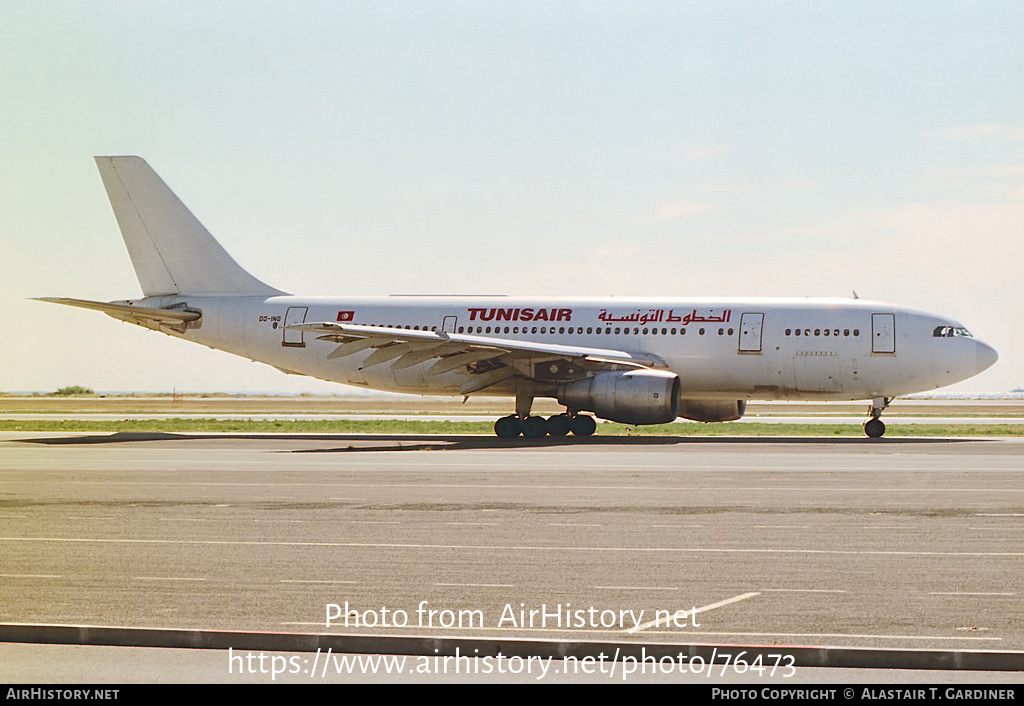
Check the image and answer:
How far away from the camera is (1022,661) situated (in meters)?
7.10

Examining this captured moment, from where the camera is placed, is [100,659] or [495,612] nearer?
[100,659]

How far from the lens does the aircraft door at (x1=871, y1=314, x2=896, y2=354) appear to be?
33750 mm

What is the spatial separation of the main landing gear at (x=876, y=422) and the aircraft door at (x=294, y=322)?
58.3ft

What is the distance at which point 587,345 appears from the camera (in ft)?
119

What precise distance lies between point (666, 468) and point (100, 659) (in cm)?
1592

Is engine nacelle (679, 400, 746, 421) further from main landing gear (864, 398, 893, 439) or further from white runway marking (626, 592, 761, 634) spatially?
white runway marking (626, 592, 761, 634)

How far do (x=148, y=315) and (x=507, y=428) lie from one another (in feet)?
44.5

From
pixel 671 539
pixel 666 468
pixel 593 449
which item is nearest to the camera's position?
pixel 671 539

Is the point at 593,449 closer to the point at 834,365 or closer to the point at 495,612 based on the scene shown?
the point at 834,365

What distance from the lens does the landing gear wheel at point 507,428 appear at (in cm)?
3406

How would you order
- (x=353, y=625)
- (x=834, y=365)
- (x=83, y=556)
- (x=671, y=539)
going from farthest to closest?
1. (x=834, y=365)
2. (x=671, y=539)
3. (x=83, y=556)
4. (x=353, y=625)

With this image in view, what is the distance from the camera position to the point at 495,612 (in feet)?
28.6
